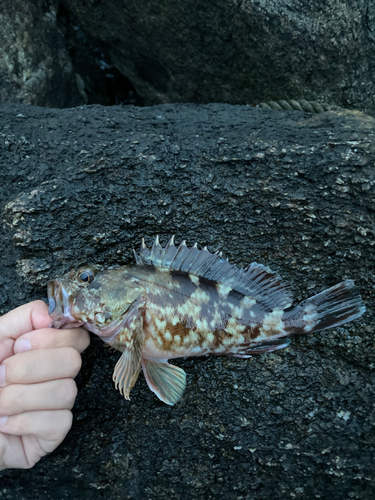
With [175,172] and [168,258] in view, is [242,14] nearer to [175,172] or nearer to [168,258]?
[175,172]

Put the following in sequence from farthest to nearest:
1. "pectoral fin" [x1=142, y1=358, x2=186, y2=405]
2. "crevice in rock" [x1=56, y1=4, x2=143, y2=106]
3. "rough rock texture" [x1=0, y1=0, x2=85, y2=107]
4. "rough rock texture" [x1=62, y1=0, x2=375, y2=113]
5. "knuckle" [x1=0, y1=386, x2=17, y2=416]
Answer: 1. "crevice in rock" [x1=56, y1=4, x2=143, y2=106]
2. "rough rock texture" [x1=0, y1=0, x2=85, y2=107]
3. "rough rock texture" [x1=62, y1=0, x2=375, y2=113]
4. "pectoral fin" [x1=142, y1=358, x2=186, y2=405]
5. "knuckle" [x1=0, y1=386, x2=17, y2=416]

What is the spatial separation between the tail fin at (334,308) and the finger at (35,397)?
1.24 metres

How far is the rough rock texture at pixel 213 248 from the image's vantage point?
7.73ft

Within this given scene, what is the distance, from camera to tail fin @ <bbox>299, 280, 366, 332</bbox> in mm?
2312

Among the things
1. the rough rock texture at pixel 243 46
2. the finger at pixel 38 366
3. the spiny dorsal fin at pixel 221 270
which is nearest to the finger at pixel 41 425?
the finger at pixel 38 366

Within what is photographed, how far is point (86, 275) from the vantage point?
2217 millimetres

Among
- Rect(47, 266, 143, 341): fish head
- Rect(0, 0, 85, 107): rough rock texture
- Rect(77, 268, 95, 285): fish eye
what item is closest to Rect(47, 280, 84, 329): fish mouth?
Rect(47, 266, 143, 341): fish head

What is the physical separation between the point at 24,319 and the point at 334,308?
1.56 m

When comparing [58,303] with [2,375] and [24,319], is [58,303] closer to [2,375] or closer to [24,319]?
[24,319]

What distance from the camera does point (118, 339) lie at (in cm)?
225

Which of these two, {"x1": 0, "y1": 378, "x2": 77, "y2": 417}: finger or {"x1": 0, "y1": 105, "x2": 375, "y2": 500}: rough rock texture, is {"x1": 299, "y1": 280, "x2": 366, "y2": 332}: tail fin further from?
{"x1": 0, "y1": 378, "x2": 77, "y2": 417}: finger

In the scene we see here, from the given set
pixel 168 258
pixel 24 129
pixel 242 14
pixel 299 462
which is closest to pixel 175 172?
pixel 168 258

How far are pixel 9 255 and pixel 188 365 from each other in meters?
1.13

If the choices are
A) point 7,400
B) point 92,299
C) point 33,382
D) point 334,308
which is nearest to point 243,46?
point 334,308
